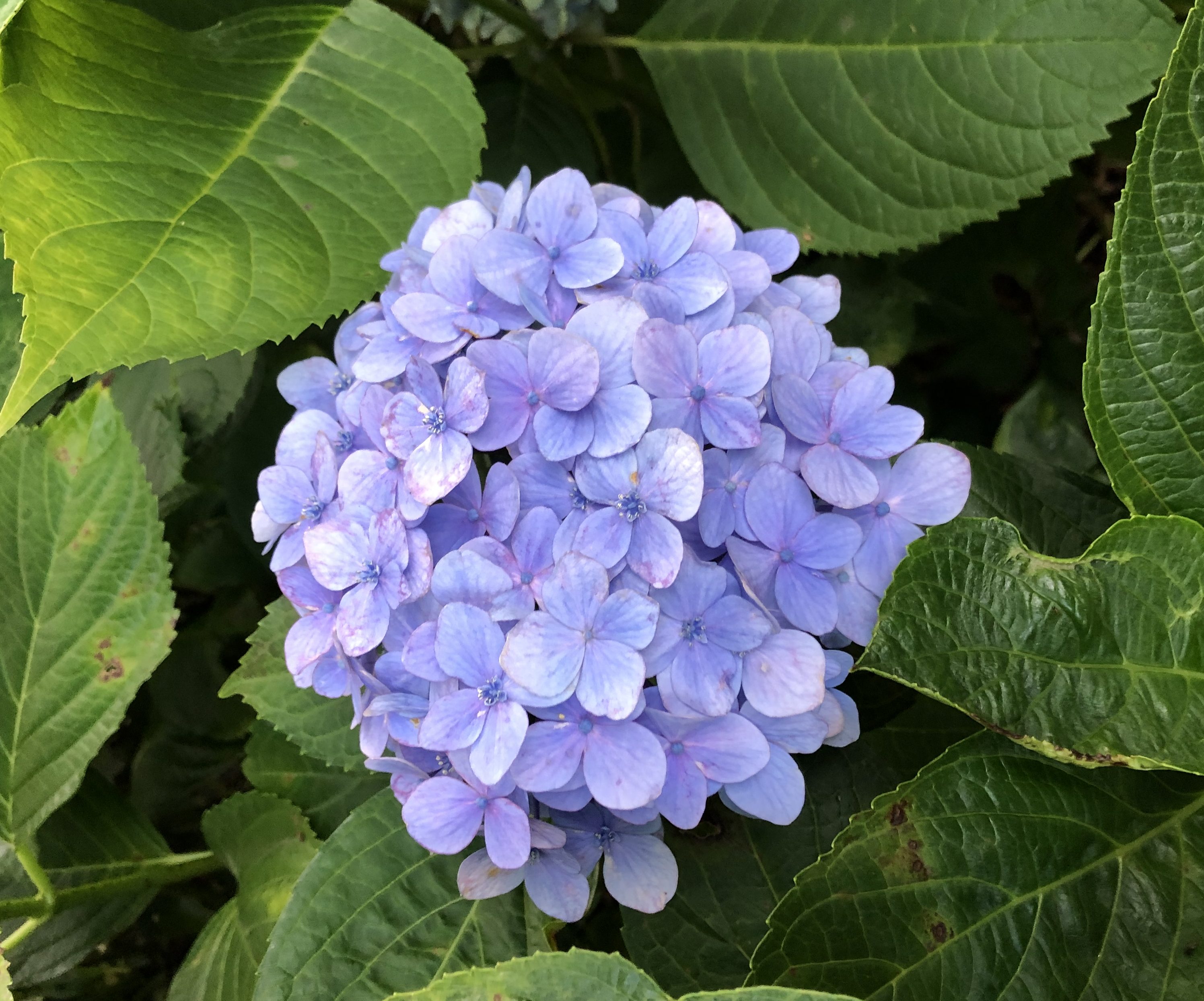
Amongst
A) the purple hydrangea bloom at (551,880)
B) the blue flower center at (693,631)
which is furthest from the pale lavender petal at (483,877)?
the blue flower center at (693,631)

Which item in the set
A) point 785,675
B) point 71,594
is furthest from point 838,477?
point 71,594

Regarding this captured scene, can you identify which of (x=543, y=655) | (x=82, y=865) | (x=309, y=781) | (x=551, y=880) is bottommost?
(x=82, y=865)

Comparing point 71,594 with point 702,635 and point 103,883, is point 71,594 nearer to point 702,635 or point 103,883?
point 103,883

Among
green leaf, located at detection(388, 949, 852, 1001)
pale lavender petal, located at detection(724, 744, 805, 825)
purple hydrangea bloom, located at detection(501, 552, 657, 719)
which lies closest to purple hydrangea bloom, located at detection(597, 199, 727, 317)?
purple hydrangea bloom, located at detection(501, 552, 657, 719)

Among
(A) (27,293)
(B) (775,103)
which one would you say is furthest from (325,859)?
(B) (775,103)

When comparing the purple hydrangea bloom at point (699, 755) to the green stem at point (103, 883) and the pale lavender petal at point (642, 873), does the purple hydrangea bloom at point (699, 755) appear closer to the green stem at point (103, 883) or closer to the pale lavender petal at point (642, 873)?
the pale lavender petal at point (642, 873)

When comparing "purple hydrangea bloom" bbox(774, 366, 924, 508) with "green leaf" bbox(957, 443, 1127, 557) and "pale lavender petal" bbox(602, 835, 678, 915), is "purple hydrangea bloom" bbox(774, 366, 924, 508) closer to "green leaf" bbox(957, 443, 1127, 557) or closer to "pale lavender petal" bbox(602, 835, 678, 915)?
"green leaf" bbox(957, 443, 1127, 557)

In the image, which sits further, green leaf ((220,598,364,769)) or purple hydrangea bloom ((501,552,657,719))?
green leaf ((220,598,364,769))

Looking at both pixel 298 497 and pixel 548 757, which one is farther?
pixel 298 497
